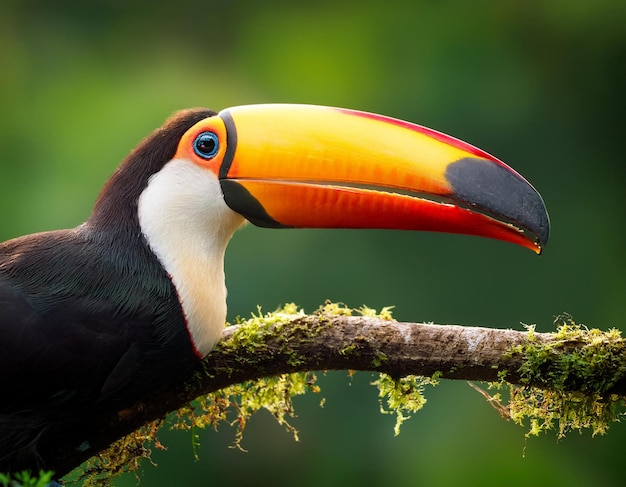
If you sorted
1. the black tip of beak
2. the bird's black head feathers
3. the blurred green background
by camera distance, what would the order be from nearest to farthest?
the black tip of beak, the bird's black head feathers, the blurred green background

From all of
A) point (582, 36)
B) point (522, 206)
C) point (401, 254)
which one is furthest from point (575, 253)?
point (522, 206)

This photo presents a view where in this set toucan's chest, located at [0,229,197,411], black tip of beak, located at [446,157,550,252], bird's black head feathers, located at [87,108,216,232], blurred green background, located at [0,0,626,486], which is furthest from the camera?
blurred green background, located at [0,0,626,486]

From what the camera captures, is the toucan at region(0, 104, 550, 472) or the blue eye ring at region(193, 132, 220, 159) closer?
the toucan at region(0, 104, 550, 472)

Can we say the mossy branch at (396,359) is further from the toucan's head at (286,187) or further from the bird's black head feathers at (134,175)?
the bird's black head feathers at (134,175)

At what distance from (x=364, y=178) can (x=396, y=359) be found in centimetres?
50

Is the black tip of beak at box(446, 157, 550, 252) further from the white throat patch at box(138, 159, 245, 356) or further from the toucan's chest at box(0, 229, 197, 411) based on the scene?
the toucan's chest at box(0, 229, 197, 411)

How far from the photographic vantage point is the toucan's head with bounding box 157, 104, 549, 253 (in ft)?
8.05

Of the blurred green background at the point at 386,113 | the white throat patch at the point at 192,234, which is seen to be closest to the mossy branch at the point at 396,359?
the white throat patch at the point at 192,234

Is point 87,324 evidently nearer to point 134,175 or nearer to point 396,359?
point 134,175

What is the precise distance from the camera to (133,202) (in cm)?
257

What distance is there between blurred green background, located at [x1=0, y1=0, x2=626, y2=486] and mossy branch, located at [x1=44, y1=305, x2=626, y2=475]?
7.52 feet

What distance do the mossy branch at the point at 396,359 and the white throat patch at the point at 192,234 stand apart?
133mm

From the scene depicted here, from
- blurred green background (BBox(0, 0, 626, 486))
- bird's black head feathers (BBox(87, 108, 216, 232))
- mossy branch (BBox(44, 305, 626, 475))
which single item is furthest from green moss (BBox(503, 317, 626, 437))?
blurred green background (BBox(0, 0, 626, 486))

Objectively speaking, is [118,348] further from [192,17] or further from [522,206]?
[192,17]
